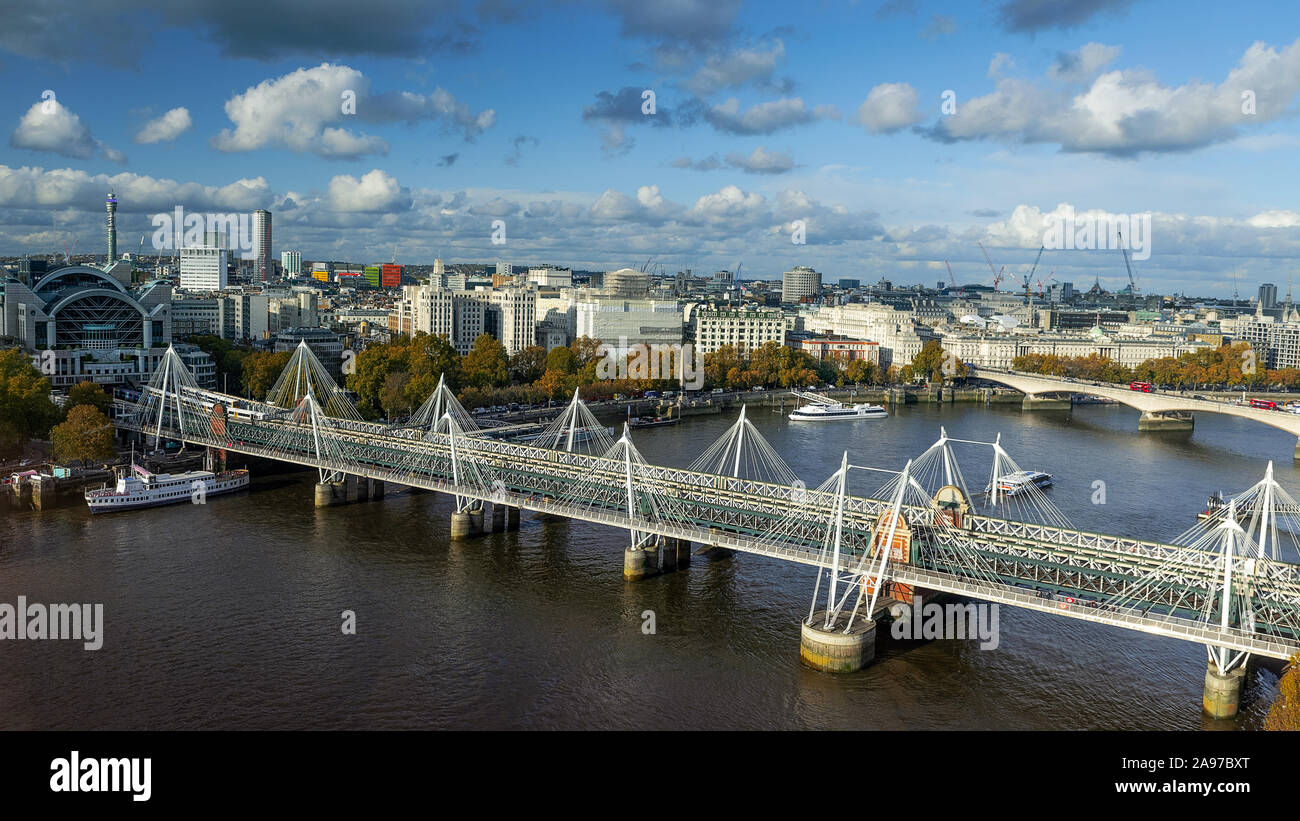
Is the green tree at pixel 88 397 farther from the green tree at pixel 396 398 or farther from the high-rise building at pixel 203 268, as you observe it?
the high-rise building at pixel 203 268

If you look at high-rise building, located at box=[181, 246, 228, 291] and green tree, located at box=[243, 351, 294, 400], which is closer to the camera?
green tree, located at box=[243, 351, 294, 400]

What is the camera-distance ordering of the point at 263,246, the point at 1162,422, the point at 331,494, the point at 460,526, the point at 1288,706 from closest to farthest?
1. the point at 1288,706
2. the point at 460,526
3. the point at 331,494
4. the point at 1162,422
5. the point at 263,246

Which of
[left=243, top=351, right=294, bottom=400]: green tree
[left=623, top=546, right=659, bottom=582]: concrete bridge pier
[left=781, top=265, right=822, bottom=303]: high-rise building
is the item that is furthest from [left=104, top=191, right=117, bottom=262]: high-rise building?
[left=781, top=265, right=822, bottom=303]: high-rise building

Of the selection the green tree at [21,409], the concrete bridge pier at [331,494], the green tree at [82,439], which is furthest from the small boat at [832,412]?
the green tree at [21,409]

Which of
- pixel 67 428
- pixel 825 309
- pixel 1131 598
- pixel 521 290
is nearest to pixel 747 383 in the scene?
pixel 521 290

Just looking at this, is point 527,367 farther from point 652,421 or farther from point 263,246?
point 263,246

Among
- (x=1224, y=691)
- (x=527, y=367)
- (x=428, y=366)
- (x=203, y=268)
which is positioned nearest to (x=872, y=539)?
(x=1224, y=691)

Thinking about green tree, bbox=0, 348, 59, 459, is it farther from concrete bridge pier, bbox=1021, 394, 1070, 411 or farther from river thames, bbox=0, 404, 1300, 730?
concrete bridge pier, bbox=1021, 394, 1070, 411
